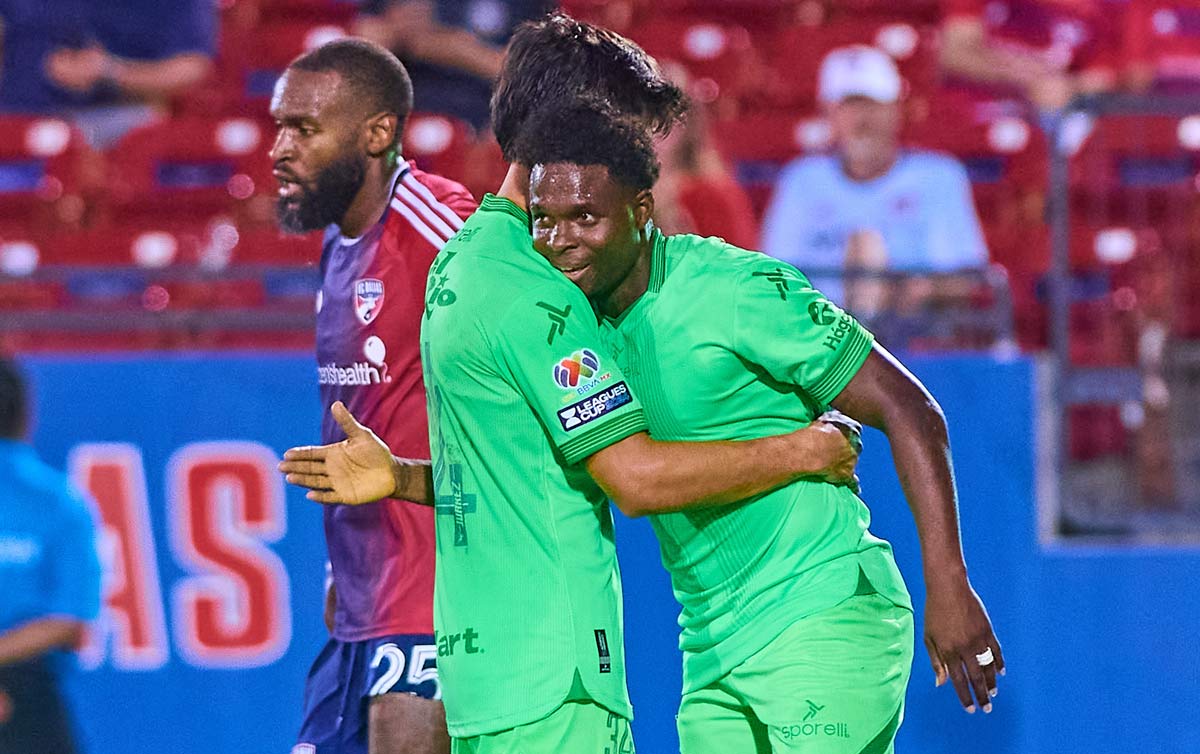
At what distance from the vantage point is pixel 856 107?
7016mm

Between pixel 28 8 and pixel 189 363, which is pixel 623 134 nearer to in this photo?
pixel 189 363

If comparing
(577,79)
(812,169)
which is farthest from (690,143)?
(577,79)

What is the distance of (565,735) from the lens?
2.90 metres

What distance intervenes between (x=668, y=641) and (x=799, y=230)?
210 cm

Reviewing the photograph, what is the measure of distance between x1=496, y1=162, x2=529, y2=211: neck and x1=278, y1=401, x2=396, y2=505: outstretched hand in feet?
1.78

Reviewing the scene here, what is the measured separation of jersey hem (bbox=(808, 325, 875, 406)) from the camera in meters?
3.04

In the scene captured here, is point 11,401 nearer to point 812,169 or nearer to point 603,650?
point 603,650

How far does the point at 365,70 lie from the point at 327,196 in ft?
1.15

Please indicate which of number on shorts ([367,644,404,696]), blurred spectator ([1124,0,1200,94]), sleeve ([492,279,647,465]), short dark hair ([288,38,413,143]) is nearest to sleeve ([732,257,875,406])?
sleeve ([492,279,647,465])

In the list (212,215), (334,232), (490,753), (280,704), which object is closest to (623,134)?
(490,753)

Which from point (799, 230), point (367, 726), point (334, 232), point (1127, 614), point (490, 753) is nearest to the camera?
point (490, 753)

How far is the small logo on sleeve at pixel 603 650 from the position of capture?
116 inches

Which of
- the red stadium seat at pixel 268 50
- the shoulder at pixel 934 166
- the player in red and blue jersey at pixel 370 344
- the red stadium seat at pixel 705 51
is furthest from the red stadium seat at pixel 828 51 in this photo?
the player in red and blue jersey at pixel 370 344

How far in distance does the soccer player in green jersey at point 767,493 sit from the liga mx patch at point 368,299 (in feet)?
3.32
